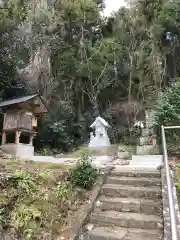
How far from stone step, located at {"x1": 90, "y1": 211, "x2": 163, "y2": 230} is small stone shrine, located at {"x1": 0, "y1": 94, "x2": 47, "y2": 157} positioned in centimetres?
781

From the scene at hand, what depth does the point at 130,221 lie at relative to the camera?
4.69m

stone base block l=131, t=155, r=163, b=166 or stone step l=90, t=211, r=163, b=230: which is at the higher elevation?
stone base block l=131, t=155, r=163, b=166

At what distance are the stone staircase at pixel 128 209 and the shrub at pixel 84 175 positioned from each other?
0.33 meters

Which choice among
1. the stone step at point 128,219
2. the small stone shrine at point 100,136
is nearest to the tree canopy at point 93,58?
the small stone shrine at point 100,136

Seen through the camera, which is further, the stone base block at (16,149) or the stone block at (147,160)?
the stone base block at (16,149)

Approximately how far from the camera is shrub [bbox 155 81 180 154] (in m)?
10.5

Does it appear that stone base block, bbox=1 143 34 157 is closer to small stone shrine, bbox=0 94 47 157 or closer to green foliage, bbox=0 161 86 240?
small stone shrine, bbox=0 94 47 157

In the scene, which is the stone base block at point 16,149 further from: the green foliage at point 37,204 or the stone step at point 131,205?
the stone step at point 131,205

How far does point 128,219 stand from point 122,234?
393 millimetres

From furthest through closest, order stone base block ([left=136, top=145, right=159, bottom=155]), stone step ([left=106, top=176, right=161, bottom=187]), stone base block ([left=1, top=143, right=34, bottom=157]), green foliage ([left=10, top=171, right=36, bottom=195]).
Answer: stone base block ([left=1, top=143, right=34, bottom=157]) < stone base block ([left=136, top=145, right=159, bottom=155]) < stone step ([left=106, top=176, right=161, bottom=187]) < green foliage ([left=10, top=171, right=36, bottom=195])

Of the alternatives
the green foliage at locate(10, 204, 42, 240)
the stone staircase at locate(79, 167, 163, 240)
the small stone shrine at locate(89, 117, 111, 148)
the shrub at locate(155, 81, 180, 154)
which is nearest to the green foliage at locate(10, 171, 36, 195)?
the green foliage at locate(10, 204, 42, 240)

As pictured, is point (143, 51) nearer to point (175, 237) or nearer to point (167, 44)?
point (167, 44)

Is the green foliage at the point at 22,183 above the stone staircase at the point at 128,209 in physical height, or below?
above

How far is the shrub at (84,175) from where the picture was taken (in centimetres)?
583
